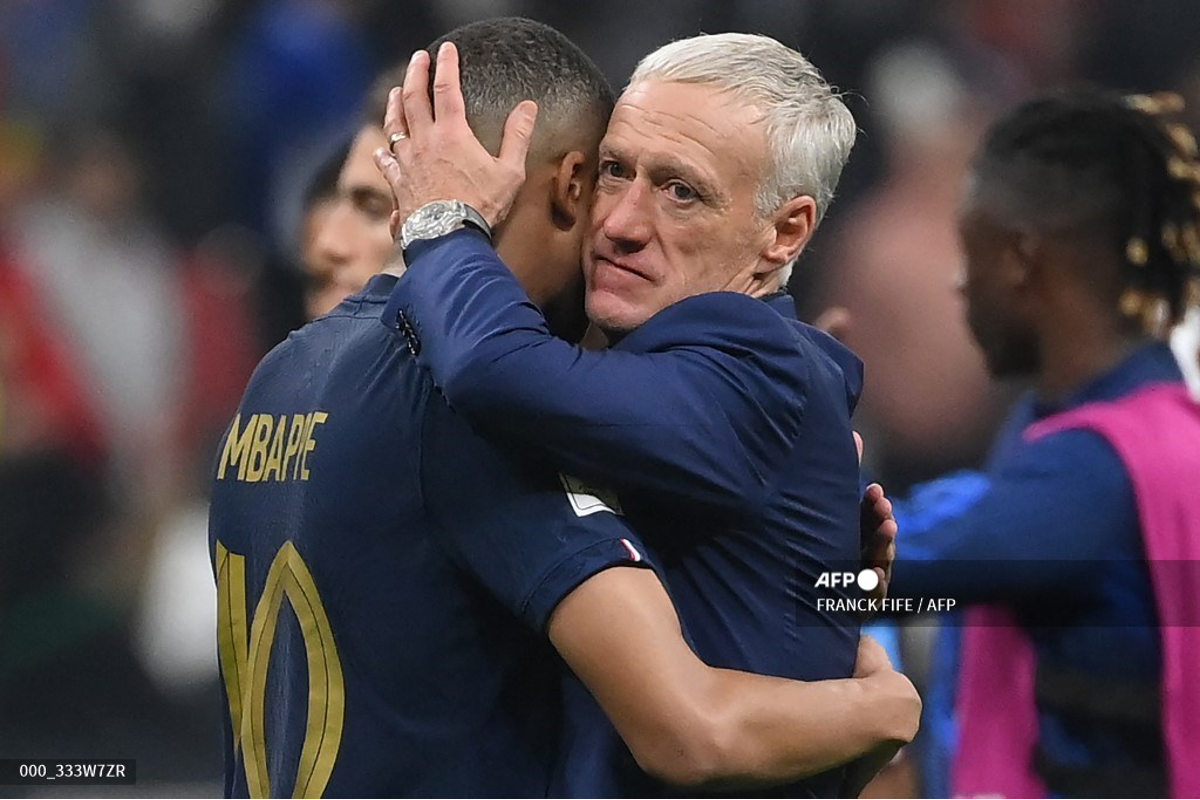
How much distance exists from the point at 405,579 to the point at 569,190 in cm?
44

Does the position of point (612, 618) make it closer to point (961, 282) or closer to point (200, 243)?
point (961, 282)

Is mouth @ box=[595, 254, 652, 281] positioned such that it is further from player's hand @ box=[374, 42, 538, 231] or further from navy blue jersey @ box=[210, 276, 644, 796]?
navy blue jersey @ box=[210, 276, 644, 796]

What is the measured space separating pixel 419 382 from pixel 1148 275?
73.1 inches

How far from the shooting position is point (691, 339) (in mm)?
1741

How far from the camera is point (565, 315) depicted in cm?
195

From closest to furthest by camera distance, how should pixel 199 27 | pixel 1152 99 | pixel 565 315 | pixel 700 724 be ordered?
pixel 700 724, pixel 565 315, pixel 1152 99, pixel 199 27

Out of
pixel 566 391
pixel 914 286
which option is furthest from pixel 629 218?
pixel 914 286

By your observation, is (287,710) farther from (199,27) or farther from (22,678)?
(199,27)

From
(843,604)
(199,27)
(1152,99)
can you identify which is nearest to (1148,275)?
(1152,99)

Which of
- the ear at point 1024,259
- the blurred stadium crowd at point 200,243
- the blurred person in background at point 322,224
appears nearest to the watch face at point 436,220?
the blurred person in background at point 322,224

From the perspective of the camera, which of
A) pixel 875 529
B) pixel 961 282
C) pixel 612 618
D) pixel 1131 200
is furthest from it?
pixel 961 282

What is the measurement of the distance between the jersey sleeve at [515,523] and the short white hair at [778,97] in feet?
1.34

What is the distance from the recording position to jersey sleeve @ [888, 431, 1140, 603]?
2.86m

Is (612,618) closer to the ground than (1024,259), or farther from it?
farther from it
